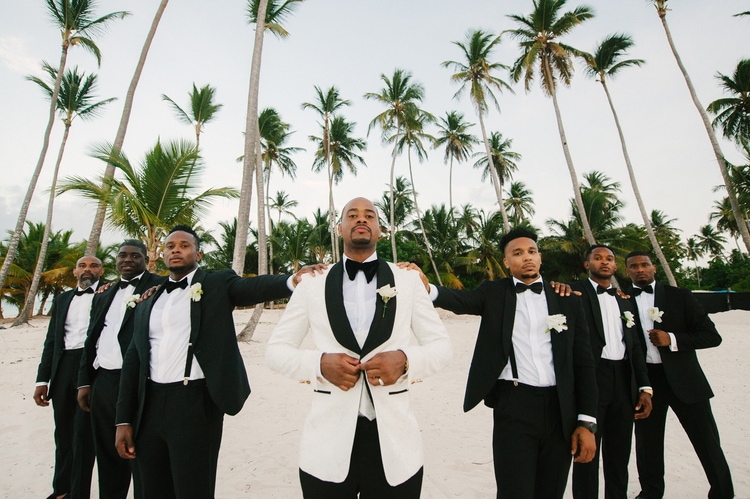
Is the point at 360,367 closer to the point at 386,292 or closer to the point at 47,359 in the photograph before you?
the point at 386,292

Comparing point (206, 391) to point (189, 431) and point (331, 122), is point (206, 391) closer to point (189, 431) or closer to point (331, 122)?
point (189, 431)

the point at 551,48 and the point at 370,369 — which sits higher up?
the point at 551,48

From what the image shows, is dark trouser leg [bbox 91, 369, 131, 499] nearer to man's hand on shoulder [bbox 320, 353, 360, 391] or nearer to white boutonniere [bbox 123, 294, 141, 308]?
white boutonniere [bbox 123, 294, 141, 308]

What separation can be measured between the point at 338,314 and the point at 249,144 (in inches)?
369

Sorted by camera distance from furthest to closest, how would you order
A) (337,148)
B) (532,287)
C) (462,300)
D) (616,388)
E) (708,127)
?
(337,148)
(708,127)
(616,388)
(462,300)
(532,287)

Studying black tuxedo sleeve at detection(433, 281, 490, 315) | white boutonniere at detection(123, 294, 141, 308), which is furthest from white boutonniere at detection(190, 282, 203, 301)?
black tuxedo sleeve at detection(433, 281, 490, 315)

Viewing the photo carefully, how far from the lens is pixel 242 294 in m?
2.93

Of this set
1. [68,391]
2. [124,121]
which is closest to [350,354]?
[68,391]

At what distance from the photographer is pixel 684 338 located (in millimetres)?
3703

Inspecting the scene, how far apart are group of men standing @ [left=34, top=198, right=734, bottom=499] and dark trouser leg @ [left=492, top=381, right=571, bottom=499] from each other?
0.04 ft

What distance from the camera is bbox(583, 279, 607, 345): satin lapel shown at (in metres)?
3.40

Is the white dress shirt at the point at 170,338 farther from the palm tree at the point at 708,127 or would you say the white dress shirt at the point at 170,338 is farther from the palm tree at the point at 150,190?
the palm tree at the point at 708,127

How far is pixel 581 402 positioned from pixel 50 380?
470 cm

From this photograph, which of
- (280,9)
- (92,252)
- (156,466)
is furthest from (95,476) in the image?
(280,9)
